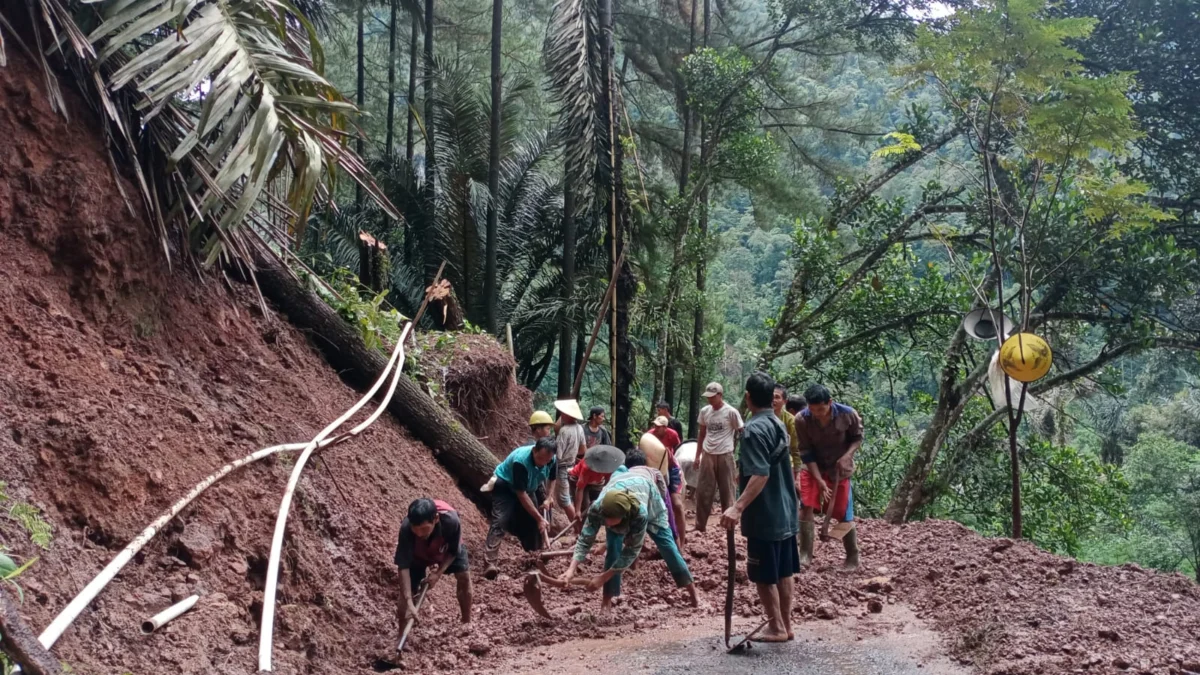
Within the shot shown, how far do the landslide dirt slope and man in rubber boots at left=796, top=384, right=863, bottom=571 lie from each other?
3215mm

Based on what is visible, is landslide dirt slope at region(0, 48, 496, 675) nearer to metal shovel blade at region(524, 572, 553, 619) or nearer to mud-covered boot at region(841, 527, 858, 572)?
metal shovel blade at region(524, 572, 553, 619)

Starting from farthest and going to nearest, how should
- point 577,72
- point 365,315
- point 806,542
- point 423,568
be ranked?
point 577,72 → point 365,315 → point 806,542 → point 423,568

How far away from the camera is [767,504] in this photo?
19.7ft

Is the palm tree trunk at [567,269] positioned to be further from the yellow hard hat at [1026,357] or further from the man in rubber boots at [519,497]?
the yellow hard hat at [1026,357]

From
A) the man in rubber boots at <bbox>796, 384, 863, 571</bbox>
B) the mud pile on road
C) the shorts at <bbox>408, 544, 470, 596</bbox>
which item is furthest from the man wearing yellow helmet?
the man in rubber boots at <bbox>796, 384, 863, 571</bbox>

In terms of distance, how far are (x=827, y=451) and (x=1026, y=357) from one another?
2.47m

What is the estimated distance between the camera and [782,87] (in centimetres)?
2272

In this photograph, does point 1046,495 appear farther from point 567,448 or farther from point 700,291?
point 700,291

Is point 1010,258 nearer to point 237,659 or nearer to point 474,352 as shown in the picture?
point 474,352

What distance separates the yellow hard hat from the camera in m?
8.88

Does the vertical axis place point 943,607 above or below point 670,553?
below

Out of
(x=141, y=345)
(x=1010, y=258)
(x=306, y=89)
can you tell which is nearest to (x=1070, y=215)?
(x=1010, y=258)

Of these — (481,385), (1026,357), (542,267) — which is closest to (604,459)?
(1026,357)

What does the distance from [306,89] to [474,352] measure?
5.26m
